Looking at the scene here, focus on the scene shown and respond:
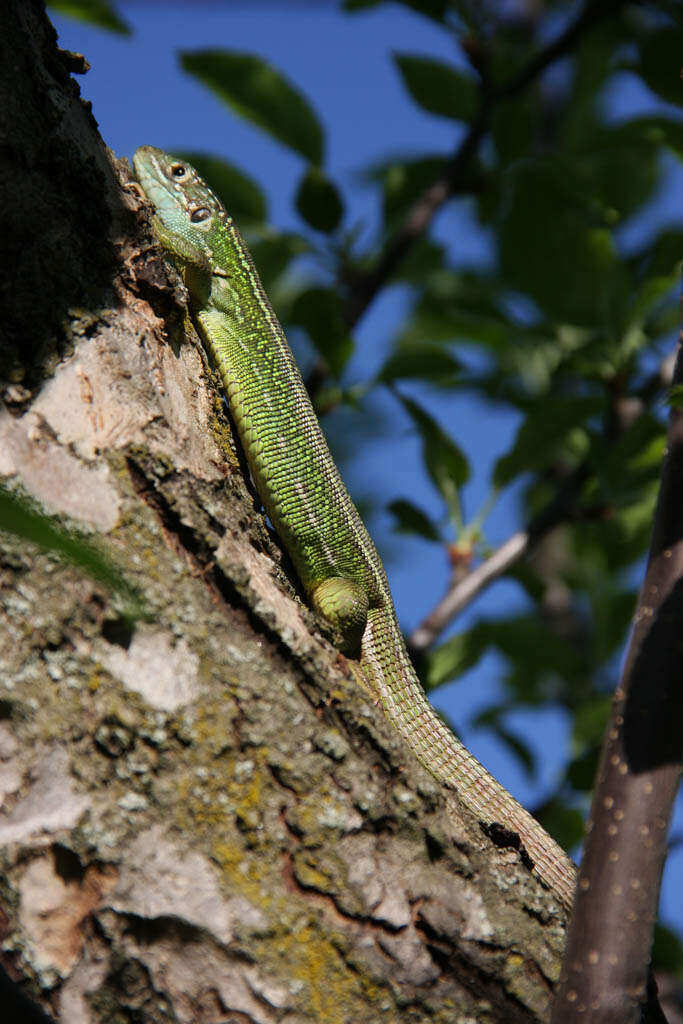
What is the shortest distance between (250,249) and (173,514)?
2.38 m

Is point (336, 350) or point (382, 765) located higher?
point (336, 350)

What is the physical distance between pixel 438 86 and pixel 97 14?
1.40 metres

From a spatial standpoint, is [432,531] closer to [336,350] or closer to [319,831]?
[336,350]

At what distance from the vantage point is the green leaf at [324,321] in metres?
3.87

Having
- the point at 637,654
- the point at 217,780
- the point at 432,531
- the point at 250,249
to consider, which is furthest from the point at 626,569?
the point at 217,780

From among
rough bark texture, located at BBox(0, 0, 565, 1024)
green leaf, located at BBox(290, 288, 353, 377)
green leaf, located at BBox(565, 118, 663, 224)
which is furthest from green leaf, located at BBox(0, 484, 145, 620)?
green leaf, located at BBox(565, 118, 663, 224)

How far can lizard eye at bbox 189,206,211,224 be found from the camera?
4.58m

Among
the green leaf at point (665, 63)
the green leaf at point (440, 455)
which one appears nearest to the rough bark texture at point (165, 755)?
the green leaf at point (440, 455)

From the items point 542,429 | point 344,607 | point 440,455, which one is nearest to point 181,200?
point 440,455

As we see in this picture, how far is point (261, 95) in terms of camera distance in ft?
13.6

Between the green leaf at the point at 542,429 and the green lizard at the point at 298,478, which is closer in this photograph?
the green lizard at the point at 298,478

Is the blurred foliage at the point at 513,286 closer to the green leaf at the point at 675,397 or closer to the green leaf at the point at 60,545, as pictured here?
the green leaf at the point at 675,397

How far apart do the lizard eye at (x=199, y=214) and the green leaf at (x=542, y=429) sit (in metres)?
1.80

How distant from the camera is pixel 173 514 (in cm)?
237
